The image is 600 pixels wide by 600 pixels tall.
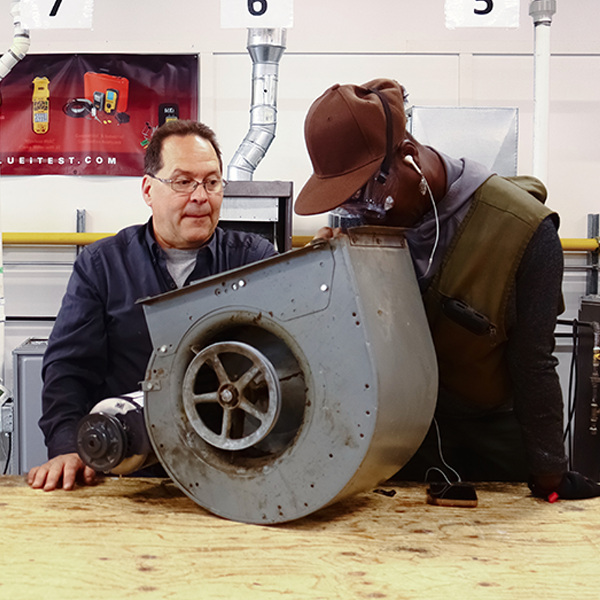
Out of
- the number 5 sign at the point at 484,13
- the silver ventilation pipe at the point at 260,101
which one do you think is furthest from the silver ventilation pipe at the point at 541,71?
the silver ventilation pipe at the point at 260,101

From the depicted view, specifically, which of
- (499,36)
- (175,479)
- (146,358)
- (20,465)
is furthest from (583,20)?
(20,465)

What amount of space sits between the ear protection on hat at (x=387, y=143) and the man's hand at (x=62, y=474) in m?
0.88

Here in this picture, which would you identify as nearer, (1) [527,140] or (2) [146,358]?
(2) [146,358]

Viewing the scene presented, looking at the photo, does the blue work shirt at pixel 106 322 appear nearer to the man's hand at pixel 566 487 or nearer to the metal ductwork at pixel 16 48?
the man's hand at pixel 566 487

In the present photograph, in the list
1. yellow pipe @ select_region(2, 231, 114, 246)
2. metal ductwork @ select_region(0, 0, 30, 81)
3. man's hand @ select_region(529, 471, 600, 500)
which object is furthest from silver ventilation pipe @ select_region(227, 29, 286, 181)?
man's hand @ select_region(529, 471, 600, 500)

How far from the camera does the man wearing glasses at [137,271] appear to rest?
1538mm

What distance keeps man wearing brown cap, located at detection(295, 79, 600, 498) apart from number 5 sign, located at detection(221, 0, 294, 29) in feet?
2.72

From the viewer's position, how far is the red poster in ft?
11.5

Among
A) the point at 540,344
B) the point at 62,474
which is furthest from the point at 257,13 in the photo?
the point at 62,474

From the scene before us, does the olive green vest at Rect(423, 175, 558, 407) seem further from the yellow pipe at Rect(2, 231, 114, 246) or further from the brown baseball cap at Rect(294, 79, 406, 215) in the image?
the yellow pipe at Rect(2, 231, 114, 246)

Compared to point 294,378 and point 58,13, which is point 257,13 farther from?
point 294,378

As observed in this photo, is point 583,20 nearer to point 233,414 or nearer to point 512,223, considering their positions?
point 512,223

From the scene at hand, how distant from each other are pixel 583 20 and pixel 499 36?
497mm

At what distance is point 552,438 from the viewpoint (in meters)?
1.20
